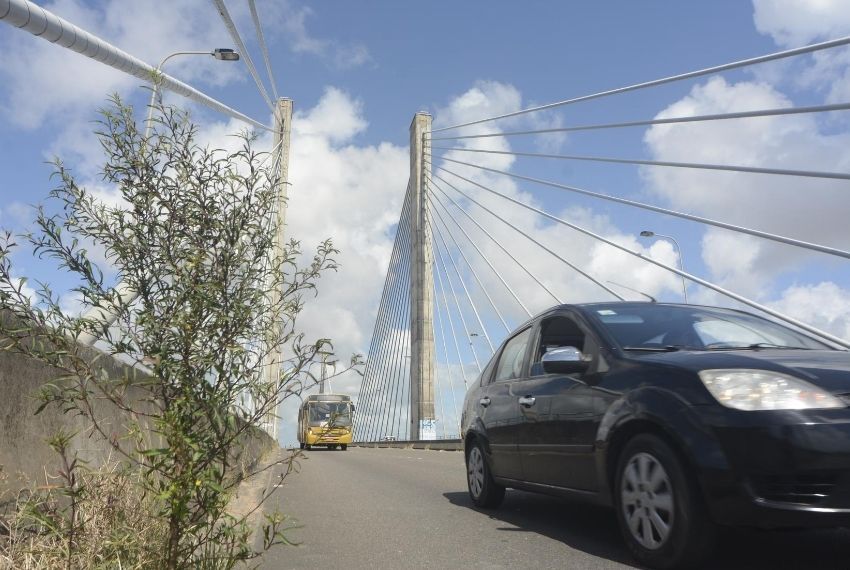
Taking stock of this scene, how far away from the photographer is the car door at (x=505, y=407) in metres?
6.19

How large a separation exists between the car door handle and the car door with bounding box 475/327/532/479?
115mm

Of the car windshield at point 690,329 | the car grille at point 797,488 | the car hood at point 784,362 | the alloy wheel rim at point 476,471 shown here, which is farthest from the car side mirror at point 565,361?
the alloy wheel rim at point 476,471

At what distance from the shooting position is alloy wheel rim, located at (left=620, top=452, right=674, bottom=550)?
13.5 ft

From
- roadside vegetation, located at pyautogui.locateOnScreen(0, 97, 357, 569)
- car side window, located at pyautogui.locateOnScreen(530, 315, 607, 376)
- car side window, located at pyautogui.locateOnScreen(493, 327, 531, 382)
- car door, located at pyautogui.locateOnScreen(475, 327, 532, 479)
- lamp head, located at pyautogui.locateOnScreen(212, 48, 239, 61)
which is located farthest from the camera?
lamp head, located at pyautogui.locateOnScreen(212, 48, 239, 61)

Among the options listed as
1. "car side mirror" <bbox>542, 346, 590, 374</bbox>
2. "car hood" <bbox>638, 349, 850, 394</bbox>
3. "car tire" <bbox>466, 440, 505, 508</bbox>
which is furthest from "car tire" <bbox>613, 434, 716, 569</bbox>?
"car tire" <bbox>466, 440, 505, 508</bbox>

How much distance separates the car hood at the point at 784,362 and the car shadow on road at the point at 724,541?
2.72ft

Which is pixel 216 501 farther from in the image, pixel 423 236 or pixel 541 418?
pixel 423 236

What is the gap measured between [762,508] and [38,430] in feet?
12.0

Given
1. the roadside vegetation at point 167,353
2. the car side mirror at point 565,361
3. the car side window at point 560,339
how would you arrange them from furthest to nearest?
the car side window at point 560,339 → the car side mirror at point 565,361 → the roadside vegetation at point 167,353

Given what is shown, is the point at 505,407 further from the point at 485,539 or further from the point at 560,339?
the point at 485,539

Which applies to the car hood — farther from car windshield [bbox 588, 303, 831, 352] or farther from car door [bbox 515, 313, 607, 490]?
car door [bbox 515, 313, 607, 490]

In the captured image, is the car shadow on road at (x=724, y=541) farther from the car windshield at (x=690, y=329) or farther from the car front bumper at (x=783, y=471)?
the car windshield at (x=690, y=329)

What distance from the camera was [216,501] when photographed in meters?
3.30

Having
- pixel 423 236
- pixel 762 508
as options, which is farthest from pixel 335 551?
pixel 423 236
